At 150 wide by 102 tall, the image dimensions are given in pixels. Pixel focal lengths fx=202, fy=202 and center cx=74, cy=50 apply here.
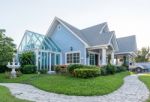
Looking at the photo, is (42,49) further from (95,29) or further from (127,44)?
(127,44)

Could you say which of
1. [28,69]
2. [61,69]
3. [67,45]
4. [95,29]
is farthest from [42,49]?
[95,29]

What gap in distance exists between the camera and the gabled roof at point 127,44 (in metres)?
30.0

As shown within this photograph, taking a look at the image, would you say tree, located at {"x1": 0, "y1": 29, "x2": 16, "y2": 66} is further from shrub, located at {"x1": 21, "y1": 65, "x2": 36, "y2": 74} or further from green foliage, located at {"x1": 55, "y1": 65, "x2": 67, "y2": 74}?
green foliage, located at {"x1": 55, "y1": 65, "x2": 67, "y2": 74}

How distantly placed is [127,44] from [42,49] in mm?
14540

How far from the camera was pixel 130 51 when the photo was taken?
29.6 metres

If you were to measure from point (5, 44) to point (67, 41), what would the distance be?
735 centimetres

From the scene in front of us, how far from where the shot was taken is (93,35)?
26.0m

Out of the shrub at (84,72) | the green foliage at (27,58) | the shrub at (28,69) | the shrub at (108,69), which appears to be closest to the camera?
the shrub at (84,72)

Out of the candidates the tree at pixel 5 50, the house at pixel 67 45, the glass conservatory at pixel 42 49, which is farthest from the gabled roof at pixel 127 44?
the tree at pixel 5 50

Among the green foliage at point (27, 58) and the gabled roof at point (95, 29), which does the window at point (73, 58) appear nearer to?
the green foliage at point (27, 58)

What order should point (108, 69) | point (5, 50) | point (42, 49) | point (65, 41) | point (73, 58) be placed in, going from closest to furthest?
point (5, 50)
point (108, 69)
point (42, 49)
point (73, 58)
point (65, 41)

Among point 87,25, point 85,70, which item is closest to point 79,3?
point 85,70

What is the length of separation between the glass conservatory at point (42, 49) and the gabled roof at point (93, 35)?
124 inches

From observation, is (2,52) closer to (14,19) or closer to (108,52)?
(14,19)
